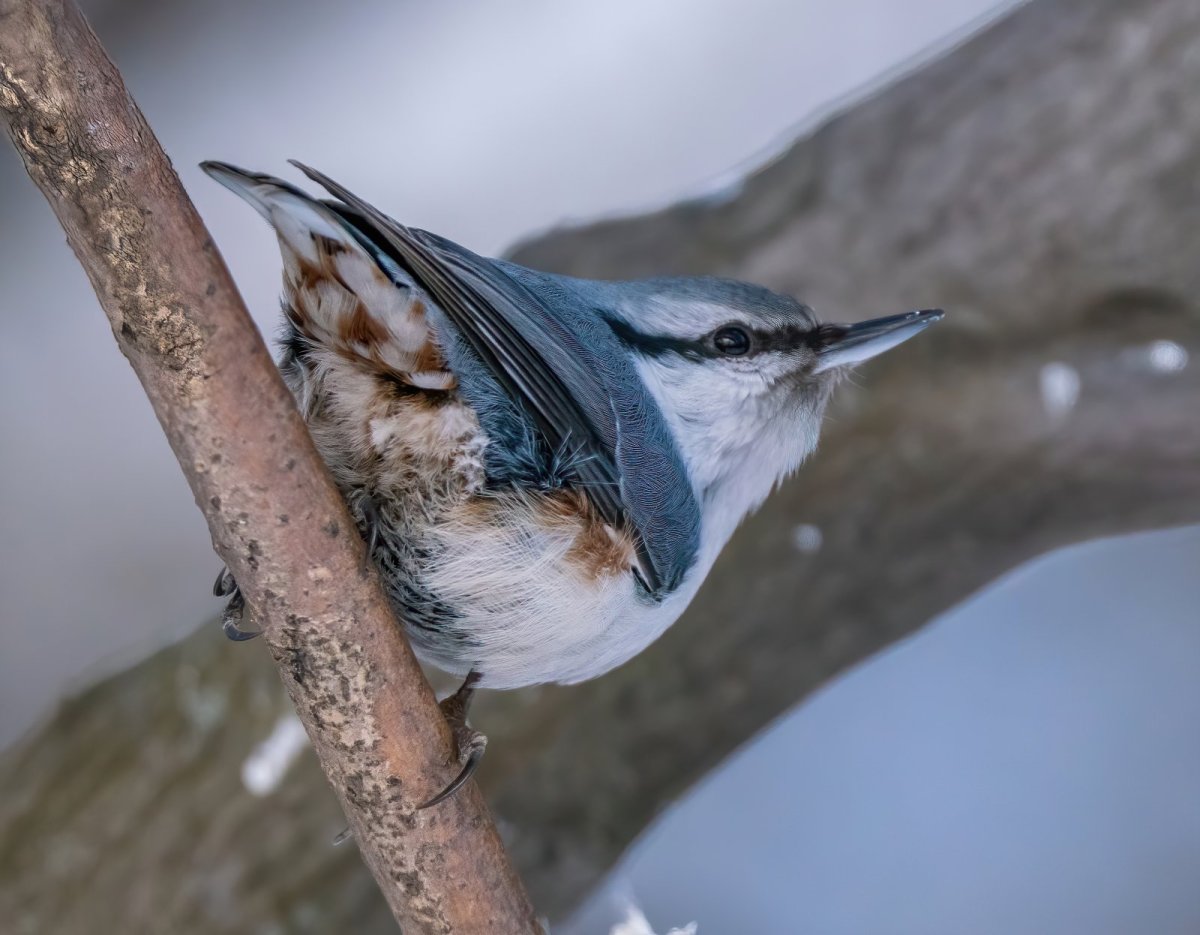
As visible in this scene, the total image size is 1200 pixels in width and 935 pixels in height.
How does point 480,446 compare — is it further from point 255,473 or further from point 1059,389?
point 1059,389

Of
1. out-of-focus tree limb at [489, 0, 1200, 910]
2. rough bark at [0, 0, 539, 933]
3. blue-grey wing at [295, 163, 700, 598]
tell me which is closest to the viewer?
rough bark at [0, 0, 539, 933]

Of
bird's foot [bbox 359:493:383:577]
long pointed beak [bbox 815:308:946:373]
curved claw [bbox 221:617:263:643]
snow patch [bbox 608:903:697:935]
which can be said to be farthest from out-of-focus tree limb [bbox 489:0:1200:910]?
bird's foot [bbox 359:493:383:577]

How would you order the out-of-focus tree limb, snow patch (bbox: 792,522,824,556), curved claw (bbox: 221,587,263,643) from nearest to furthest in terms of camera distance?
curved claw (bbox: 221,587,263,643) < the out-of-focus tree limb < snow patch (bbox: 792,522,824,556)

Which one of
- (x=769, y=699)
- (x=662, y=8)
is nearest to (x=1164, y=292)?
(x=769, y=699)

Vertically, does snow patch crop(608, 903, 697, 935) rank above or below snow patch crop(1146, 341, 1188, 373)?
below

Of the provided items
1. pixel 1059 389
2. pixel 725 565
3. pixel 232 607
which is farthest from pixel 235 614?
pixel 1059 389

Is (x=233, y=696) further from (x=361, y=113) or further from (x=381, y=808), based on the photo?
(x=361, y=113)

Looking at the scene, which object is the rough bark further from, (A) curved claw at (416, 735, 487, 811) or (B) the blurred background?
Answer: (B) the blurred background
